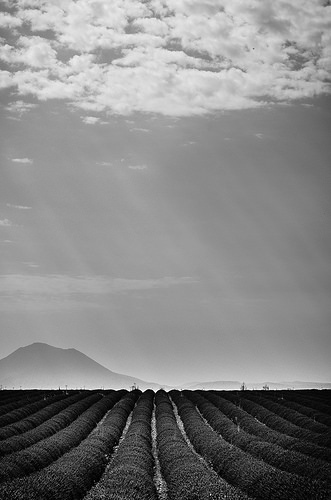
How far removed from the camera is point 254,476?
50.1 feet

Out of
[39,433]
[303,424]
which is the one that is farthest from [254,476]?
[303,424]

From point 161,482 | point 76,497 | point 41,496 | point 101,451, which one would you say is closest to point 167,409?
point 101,451

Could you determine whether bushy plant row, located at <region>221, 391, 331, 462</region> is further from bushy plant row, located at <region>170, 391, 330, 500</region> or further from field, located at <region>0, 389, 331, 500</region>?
bushy plant row, located at <region>170, 391, 330, 500</region>

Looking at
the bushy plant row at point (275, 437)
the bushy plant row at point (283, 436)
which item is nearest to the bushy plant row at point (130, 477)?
the bushy plant row at point (275, 437)

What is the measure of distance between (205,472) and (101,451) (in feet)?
18.1

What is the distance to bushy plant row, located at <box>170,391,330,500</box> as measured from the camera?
42.9 feet

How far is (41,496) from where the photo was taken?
1263cm

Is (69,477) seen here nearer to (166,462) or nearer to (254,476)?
(254,476)

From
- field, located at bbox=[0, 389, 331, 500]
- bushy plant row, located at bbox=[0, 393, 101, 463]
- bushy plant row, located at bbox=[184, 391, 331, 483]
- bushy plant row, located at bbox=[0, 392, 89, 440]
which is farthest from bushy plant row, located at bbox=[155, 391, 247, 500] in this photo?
bushy plant row, located at bbox=[0, 392, 89, 440]

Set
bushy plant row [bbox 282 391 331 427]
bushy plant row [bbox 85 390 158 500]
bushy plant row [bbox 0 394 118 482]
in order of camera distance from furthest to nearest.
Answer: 1. bushy plant row [bbox 282 391 331 427]
2. bushy plant row [bbox 0 394 118 482]
3. bushy plant row [bbox 85 390 158 500]

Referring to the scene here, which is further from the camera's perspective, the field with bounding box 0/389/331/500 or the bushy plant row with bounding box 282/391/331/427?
the bushy plant row with bounding box 282/391/331/427

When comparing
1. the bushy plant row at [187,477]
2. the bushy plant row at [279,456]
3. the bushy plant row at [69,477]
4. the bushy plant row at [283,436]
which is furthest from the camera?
the bushy plant row at [283,436]

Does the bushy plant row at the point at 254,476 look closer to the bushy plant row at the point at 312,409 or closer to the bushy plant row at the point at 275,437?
the bushy plant row at the point at 275,437

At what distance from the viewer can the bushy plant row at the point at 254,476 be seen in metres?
13.1
